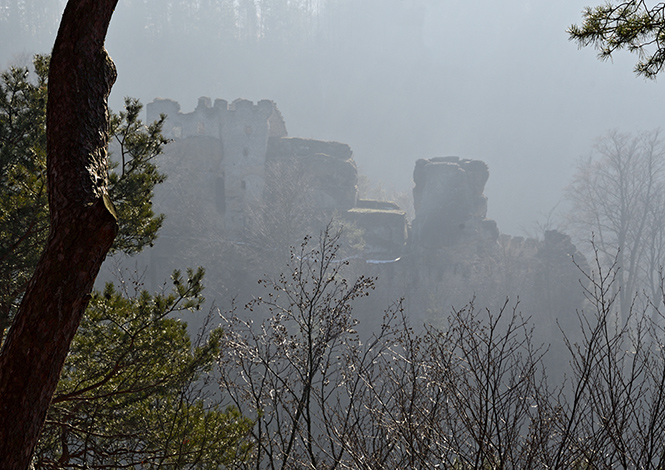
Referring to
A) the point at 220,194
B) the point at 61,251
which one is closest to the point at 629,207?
the point at 220,194

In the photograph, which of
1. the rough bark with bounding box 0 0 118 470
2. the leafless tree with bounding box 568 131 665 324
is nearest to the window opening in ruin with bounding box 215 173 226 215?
the leafless tree with bounding box 568 131 665 324

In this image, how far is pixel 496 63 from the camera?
90125mm

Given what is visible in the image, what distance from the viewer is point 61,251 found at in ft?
7.30

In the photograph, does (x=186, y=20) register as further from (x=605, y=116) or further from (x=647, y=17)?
(x=647, y=17)

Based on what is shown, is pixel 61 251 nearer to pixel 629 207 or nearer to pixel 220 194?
pixel 220 194

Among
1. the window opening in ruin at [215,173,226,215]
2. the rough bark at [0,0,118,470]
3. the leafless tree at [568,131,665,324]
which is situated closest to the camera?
the rough bark at [0,0,118,470]

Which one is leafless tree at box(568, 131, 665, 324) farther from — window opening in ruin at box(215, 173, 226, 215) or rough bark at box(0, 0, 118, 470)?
rough bark at box(0, 0, 118, 470)

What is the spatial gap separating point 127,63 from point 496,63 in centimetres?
5772

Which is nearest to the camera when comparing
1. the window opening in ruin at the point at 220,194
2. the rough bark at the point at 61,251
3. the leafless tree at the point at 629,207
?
the rough bark at the point at 61,251

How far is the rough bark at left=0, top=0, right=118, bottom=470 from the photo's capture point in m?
2.17

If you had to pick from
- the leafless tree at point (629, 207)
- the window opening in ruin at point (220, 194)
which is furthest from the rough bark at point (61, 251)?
the window opening in ruin at point (220, 194)

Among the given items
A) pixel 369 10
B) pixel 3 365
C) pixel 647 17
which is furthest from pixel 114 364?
pixel 369 10

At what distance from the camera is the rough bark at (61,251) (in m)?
2.17

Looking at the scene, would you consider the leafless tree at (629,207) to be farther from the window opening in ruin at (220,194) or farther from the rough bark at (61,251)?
the rough bark at (61,251)
